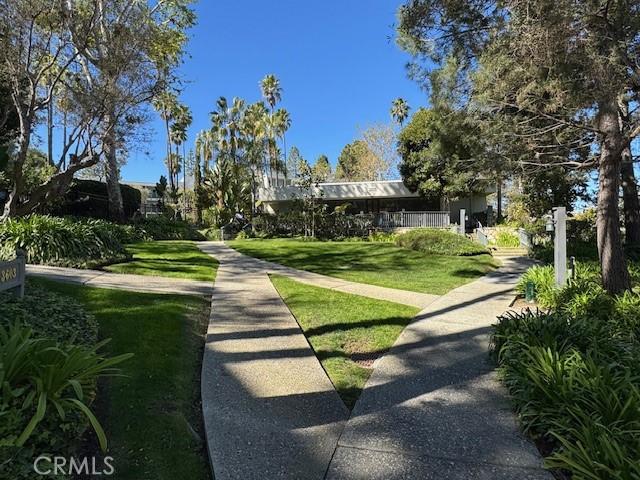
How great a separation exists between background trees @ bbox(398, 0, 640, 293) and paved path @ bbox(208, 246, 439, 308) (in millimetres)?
3333

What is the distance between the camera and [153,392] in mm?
3566

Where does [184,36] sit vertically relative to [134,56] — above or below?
above

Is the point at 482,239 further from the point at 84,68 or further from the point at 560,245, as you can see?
the point at 84,68

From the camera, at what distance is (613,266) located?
7684 millimetres

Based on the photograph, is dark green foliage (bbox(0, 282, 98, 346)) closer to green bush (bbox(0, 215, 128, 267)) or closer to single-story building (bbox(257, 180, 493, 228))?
green bush (bbox(0, 215, 128, 267))

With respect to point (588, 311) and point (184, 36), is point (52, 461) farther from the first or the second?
point (184, 36)

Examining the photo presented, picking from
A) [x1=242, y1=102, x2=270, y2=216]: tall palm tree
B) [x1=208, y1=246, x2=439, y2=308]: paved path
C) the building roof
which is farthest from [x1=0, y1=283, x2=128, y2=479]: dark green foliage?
[x1=242, y1=102, x2=270, y2=216]: tall palm tree

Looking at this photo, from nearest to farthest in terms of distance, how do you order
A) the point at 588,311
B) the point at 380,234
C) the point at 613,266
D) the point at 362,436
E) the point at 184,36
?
the point at 362,436
the point at 588,311
the point at 613,266
the point at 184,36
the point at 380,234

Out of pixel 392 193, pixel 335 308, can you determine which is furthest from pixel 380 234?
pixel 335 308

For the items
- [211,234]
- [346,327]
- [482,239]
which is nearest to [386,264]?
[346,327]

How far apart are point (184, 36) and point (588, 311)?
1737 cm

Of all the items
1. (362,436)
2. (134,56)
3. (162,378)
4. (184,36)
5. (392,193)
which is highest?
(184,36)

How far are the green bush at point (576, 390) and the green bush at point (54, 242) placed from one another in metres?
8.59

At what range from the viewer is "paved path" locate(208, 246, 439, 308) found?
8.21 meters
